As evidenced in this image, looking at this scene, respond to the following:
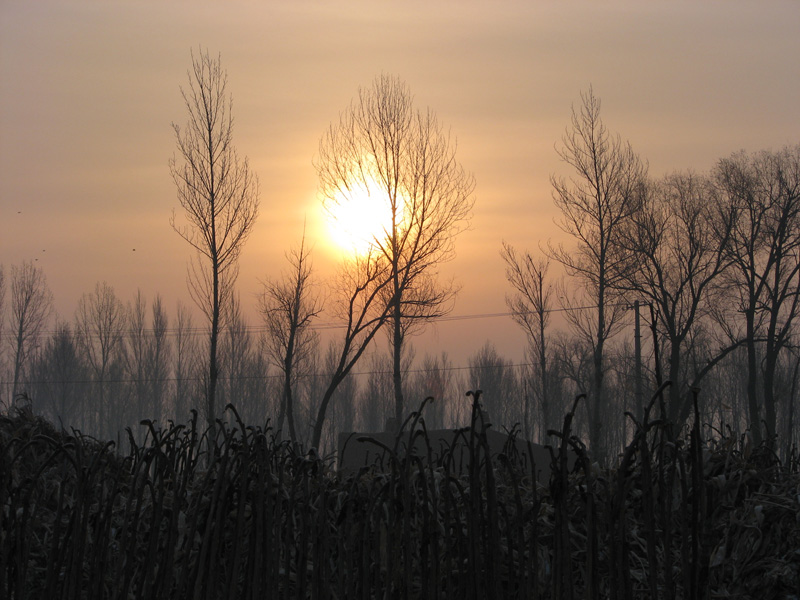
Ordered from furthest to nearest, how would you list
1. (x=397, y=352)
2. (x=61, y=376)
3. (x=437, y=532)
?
1. (x=61, y=376)
2. (x=397, y=352)
3. (x=437, y=532)

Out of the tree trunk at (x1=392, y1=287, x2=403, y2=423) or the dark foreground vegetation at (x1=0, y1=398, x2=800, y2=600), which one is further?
the tree trunk at (x1=392, y1=287, x2=403, y2=423)

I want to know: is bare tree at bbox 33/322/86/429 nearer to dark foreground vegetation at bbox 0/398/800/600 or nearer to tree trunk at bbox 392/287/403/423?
tree trunk at bbox 392/287/403/423

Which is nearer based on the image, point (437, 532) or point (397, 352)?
point (437, 532)

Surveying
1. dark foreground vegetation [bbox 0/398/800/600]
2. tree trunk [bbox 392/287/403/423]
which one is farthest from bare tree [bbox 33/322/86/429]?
dark foreground vegetation [bbox 0/398/800/600]

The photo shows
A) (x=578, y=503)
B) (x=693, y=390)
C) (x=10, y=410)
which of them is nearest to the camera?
(x=693, y=390)

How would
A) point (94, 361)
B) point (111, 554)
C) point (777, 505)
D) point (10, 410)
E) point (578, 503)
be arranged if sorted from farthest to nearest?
point (94, 361) → point (10, 410) → point (111, 554) → point (578, 503) → point (777, 505)

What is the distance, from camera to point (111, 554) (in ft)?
12.4

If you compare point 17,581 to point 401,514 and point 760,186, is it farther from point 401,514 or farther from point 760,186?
point 760,186

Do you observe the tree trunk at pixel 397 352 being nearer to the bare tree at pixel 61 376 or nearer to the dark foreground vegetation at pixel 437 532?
the dark foreground vegetation at pixel 437 532

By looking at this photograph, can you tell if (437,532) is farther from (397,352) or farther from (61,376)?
(61,376)

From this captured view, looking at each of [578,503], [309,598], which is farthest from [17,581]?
[578,503]

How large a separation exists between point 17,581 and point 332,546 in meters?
1.35

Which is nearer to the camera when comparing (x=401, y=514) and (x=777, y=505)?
(x=777, y=505)

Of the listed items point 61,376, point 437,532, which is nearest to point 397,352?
point 437,532
